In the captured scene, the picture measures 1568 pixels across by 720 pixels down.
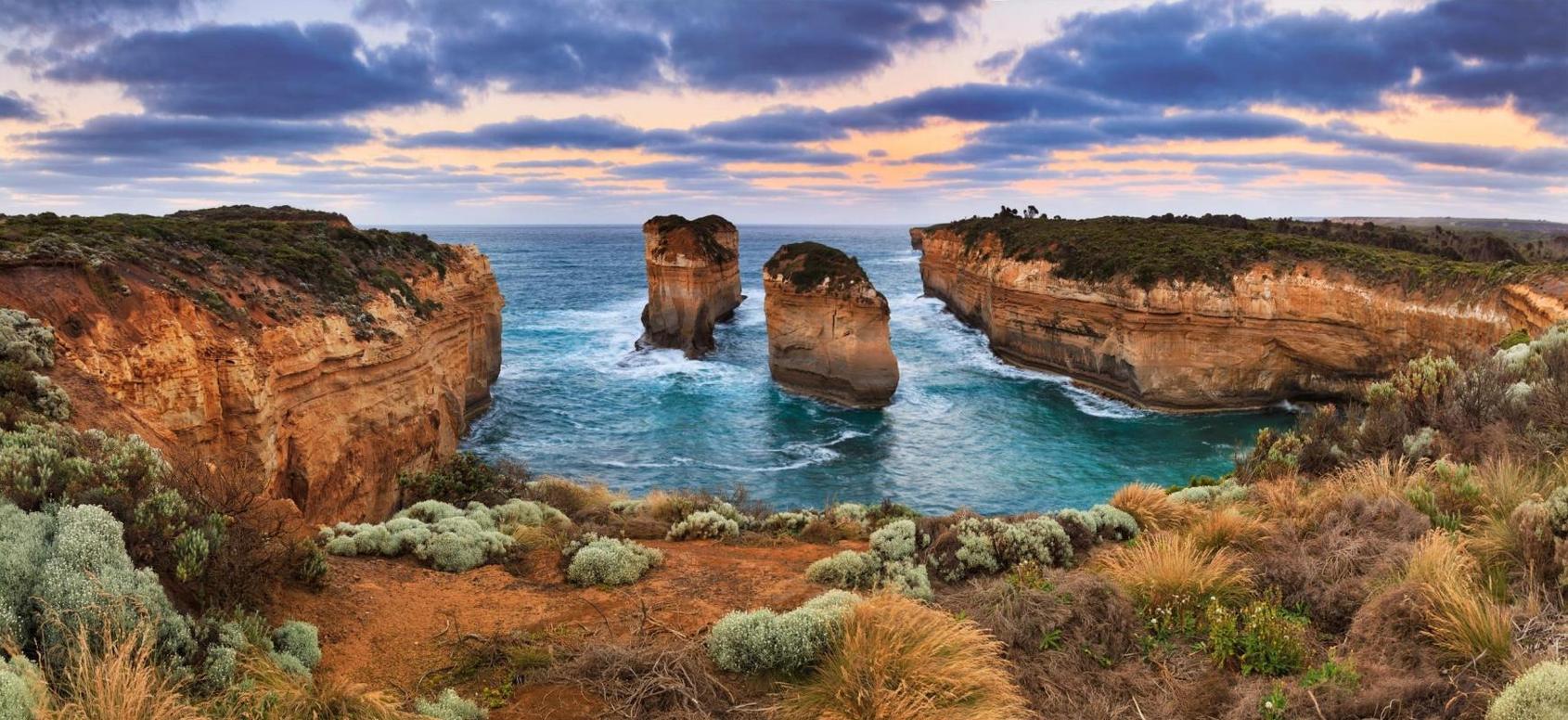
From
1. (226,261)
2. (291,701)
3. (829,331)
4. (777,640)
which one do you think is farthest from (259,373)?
(829,331)

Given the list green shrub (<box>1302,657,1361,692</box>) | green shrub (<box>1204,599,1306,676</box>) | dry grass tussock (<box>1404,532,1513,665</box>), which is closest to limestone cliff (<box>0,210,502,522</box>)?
green shrub (<box>1204,599,1306,676</box>)

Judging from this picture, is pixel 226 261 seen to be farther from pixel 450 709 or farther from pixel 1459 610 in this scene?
pixel 1459 610

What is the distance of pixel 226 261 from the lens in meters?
14.1

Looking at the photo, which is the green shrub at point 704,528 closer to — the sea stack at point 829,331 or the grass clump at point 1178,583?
the grass clump at point 1178,583

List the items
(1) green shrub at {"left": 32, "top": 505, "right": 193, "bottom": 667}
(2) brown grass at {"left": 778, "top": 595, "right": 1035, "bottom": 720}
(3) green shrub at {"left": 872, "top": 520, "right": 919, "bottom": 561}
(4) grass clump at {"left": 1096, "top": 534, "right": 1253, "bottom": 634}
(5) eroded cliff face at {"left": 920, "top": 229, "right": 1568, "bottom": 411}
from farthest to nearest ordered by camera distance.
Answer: (5) eroded cliff face at {"left": 920, "top": 229, "right": 1568, "bottom": 411} < (3) green shrub at {"left": 872, "top": 520, "right": 919, "bottom": 561} < (4) grass clump at {"left": 1096, "top": 534, "right": 1253, "bottom": 634} < (2) brown grass at {"left": 778, "top": 595, "right": 1035, "bottom": 720} < (1) green shrub at {"left": 32, "top": 505, "right": 193, "bottom": 667}

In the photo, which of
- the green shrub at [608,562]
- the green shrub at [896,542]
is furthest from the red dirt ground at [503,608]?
the green shrub at [896,542]

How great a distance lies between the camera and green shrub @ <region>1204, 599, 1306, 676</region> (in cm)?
510

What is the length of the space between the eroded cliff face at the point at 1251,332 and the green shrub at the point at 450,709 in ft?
97.8

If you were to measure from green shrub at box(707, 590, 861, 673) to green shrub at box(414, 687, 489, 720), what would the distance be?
156 cm

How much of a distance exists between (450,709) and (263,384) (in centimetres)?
960

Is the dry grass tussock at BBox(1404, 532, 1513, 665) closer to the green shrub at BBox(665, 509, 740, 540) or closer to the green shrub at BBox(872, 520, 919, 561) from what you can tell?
the green shrub at BBox(872, 520, 919, 561)

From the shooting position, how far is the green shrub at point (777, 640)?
17.3 feet

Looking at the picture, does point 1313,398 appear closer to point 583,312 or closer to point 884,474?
point 884,474

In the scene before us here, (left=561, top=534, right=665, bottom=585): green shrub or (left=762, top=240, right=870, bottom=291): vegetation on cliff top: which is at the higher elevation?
(left=762, top=240, right=870, bottom=291): vegetation on cliff top
